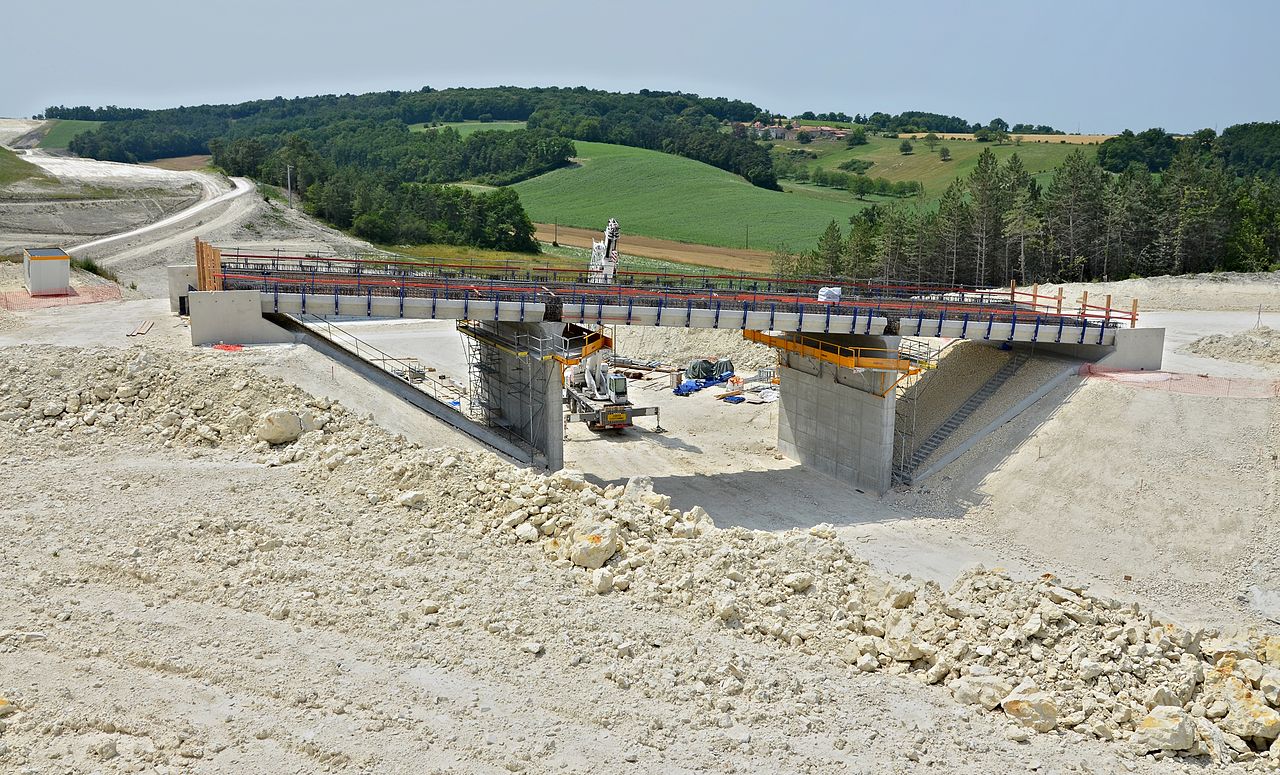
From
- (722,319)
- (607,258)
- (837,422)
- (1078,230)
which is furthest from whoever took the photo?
(1078,230)

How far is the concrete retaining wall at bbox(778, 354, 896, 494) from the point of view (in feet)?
136

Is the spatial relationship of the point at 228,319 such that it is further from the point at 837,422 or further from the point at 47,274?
the point at 837,422

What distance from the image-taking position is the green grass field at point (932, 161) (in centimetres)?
14375

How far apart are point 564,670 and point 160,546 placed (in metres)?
10.0

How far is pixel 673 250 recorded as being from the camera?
10931 centimetres

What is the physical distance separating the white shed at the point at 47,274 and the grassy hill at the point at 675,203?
76.3 metres

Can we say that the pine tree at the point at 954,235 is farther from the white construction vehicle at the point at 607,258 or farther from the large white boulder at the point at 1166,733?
the large white boulder at the point at 1166,733

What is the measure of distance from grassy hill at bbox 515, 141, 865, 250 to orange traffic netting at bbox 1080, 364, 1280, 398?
70166 mm

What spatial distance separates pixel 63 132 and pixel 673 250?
425 feet

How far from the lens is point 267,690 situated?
1975 cm

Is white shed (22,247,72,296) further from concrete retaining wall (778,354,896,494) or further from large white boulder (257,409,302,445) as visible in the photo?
concrete retaining wall (778,354,896,494)

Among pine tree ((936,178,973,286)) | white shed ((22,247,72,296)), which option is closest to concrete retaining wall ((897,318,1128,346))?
pine tree ((936,178,973,286))

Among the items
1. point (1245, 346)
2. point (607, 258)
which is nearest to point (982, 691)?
point (1245, 346)

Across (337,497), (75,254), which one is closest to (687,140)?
(75,254)
